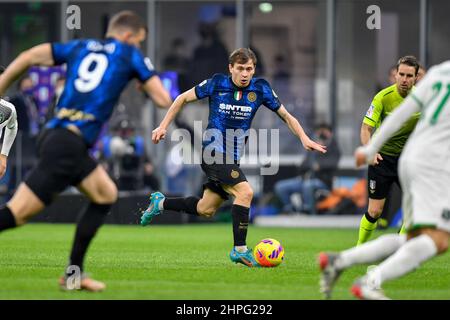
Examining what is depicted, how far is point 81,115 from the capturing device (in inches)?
343

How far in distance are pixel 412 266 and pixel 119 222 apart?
521 inches

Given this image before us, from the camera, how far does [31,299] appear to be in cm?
826

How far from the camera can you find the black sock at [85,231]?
29.1ft

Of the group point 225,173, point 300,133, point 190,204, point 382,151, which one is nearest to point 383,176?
point 382,151

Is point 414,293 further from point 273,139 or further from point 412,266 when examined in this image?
point 273,139

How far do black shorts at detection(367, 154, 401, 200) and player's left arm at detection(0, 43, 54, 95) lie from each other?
474cm

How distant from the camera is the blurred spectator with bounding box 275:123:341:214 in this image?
21.7m

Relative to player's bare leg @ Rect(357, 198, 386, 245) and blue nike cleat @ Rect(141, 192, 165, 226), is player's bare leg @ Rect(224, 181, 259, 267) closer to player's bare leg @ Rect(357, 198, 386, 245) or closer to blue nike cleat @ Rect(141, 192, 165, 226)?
player's bare leg @ Rect(357, 198, 386, 245)

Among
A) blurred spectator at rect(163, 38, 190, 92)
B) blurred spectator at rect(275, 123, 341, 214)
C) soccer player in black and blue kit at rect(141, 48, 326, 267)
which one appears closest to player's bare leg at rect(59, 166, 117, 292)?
soccer player in black and blue kit at rect(141, 48, 326, 267)

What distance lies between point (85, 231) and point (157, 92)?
1.27m

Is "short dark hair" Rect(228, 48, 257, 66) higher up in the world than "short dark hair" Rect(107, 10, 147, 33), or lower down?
lower down

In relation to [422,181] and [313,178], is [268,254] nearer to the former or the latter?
[422,181]

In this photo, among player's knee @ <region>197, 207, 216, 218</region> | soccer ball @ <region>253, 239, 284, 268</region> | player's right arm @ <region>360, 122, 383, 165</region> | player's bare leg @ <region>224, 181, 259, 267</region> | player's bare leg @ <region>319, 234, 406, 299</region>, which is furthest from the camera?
player's knee @ <region>197, 207, 216, 218</region>
